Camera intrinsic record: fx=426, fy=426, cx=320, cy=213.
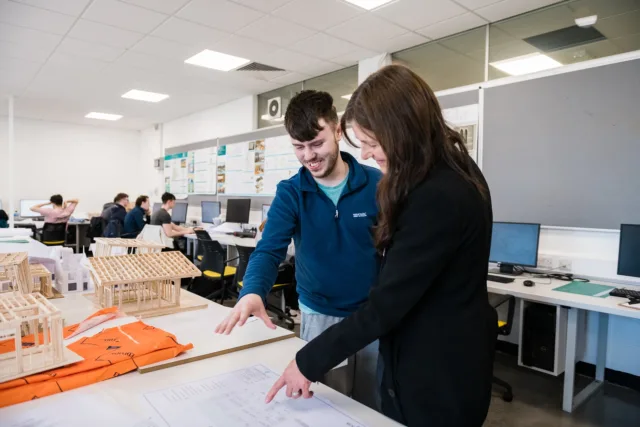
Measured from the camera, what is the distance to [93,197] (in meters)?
9.73

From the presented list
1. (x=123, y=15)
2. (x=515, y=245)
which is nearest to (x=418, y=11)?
(x=515, y=245)

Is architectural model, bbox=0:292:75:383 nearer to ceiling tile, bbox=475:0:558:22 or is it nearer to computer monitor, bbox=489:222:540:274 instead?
computer monitor, bbox=489:222:540:274

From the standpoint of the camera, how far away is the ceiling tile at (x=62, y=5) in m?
3.57

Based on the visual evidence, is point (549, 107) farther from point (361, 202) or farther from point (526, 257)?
point (361, 202)

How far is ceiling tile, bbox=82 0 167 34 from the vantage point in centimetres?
363

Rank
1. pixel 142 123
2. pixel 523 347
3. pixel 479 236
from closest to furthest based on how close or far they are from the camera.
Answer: pixel 479 236, pixel 523 347, pixel 142 123

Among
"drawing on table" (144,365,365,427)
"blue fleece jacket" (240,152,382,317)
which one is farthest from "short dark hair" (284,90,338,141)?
"drawing on table" (144,365,365,427)

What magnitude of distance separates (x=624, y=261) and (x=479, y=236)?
2.60 m

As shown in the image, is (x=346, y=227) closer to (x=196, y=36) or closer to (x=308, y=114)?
(x=308, y=114)

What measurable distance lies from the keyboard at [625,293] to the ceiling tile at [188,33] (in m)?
3.91

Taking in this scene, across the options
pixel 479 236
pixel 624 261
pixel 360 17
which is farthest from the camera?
pixel 360 17

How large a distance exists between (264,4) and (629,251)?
3272mm

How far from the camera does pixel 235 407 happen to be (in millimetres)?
915

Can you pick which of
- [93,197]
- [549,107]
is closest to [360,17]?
[549,107]
